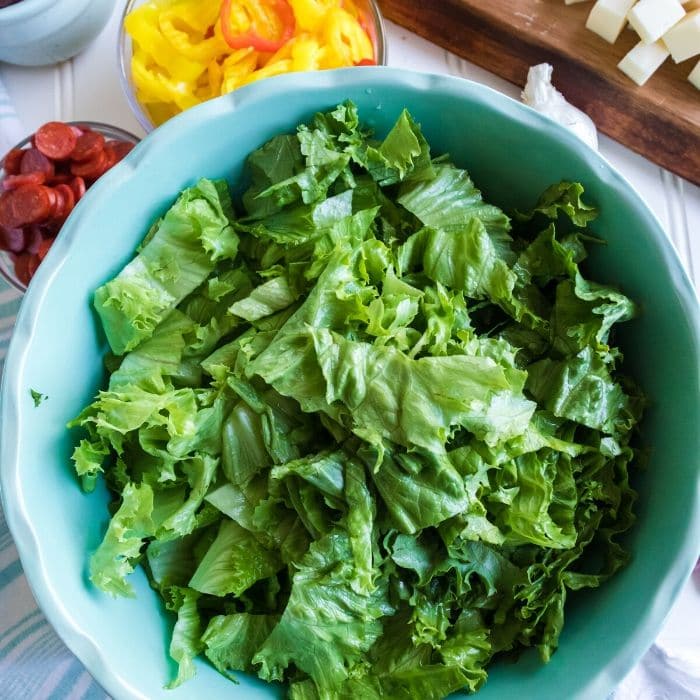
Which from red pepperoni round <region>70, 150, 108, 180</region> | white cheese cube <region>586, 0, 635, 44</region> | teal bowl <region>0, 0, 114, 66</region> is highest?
white cheese cube <region>586, 0, 635, 44</region>

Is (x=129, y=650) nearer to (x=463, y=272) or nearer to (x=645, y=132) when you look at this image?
(x=463, y=272)

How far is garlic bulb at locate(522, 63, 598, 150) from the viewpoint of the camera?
1345mm

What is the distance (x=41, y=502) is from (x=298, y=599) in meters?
0.34

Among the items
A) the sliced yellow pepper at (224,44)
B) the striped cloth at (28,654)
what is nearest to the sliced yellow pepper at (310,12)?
the sliced yellow pepper at (224,44)

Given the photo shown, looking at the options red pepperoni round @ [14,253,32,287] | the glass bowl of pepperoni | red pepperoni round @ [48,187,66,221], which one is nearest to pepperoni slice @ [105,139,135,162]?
the glass bowl of pepperoni

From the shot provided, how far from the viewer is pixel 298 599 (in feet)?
3.16

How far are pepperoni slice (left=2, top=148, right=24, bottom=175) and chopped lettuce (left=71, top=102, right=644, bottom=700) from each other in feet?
1.42

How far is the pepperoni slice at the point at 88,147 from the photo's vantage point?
1333 mm

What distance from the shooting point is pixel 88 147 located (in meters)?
1.34

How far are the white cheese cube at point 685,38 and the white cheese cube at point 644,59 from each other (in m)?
0.02

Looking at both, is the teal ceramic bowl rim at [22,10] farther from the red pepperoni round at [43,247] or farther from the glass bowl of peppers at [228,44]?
the red pepperoni round at [43,247]

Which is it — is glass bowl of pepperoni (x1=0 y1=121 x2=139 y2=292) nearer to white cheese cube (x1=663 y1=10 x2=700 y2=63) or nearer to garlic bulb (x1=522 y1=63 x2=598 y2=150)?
garlic bulb (x1=522 y1=63 x2=598 y2=150)

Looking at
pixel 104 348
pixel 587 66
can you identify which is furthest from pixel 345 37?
pixel 104 348

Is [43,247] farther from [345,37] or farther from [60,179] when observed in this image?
[345,37]
